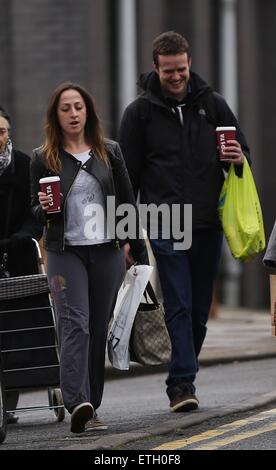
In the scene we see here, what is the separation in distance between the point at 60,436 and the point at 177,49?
2.29m

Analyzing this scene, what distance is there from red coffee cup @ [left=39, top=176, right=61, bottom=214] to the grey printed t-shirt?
269mm

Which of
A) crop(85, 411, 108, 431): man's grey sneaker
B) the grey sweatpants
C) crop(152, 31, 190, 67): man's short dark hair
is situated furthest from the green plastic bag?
crop(85, 411, 108, 431): man's grey sneaker

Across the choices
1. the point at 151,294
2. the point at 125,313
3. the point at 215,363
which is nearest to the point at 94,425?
the point at 125,313

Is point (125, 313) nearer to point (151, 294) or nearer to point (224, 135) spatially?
point (151, 294)

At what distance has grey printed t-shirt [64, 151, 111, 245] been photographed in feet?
28.0

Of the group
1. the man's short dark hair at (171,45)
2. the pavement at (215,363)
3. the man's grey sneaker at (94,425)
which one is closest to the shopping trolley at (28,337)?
the pavement at (215,363)

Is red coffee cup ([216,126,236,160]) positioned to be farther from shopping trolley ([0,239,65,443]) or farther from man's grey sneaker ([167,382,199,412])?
man's grey sneaker ([167,382,199,412])

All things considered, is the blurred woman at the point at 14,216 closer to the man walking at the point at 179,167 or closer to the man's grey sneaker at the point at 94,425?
the man walking at the point at 179,167

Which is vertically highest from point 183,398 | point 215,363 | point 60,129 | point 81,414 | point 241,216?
point 60,129

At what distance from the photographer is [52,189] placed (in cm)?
820

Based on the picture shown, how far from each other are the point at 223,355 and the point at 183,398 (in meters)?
5.67

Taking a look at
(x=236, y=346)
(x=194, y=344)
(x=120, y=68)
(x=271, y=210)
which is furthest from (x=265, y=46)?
(x=194, y=344)

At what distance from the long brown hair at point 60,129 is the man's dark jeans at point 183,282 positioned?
3.33 feet

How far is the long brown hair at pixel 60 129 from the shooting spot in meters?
8.66
